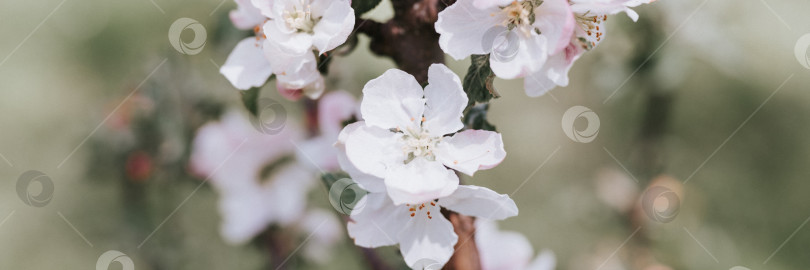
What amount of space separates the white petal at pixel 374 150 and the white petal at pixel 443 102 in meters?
0.03

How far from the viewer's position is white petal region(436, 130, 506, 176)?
18.7 inches

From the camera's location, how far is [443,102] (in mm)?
498

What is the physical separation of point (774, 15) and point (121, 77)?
5.27 ft

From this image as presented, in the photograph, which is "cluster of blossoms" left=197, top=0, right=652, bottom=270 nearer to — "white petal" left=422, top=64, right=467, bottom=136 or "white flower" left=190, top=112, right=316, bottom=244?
"white petal" left=422, top=64, right=467, bottom=136

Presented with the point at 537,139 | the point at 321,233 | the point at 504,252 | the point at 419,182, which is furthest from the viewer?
the point at 537,139

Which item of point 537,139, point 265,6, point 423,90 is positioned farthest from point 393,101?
point 537,139

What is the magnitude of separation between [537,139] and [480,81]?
4.40 feet

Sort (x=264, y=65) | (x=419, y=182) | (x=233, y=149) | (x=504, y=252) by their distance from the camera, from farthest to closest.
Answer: (x=233, y=149), (x=504, y=252), (x=264, y=65), (x=419, y=182)

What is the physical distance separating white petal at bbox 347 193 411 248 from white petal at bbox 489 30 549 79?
14 cm

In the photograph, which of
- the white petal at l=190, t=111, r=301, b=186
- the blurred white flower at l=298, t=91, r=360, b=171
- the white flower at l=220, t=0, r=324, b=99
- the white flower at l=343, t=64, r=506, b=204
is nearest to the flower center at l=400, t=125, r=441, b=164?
the white flower at l=343, t=64, r=506, b=204

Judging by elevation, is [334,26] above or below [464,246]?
above

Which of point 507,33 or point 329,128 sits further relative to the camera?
point 329,128

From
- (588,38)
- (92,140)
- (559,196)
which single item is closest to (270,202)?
(92,140)

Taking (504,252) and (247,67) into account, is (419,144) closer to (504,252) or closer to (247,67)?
(247,67)
